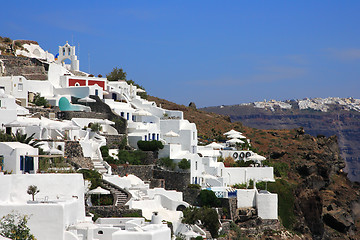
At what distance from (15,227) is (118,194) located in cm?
1648

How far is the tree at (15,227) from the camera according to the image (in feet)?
93.8

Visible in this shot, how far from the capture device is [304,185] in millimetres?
65750

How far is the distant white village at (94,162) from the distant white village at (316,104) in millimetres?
94851

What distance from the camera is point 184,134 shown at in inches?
2393

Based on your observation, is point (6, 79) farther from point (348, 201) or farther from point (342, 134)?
point (342, 134)

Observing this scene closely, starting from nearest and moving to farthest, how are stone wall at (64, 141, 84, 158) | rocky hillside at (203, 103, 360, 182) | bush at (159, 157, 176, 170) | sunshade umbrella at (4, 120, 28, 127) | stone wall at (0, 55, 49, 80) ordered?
sunshade umbrella at (4, 120, 28, 127) < stone wall at (64, 141, 84, 158) < bush at (159, 157, 176, 170) < stone wall at (0, 55, 49, 80) < rocky hillside at (203, 103, 360, 182)

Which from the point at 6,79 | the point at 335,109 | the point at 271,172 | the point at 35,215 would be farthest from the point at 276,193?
the point at 335,109

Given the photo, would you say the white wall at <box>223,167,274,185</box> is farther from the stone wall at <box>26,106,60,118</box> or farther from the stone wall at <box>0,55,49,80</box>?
the stone wall at <box>0,55,49,80</box>

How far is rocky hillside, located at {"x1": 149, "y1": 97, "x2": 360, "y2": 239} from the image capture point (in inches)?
2293

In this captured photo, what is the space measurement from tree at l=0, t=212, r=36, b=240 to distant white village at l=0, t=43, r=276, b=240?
46 cm

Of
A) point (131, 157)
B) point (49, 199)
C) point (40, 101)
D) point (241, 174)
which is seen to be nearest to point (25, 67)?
point (40, 101)

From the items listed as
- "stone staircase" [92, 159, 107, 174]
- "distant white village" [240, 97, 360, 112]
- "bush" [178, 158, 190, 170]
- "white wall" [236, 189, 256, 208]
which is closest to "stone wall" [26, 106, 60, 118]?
"stone staircase" [92, 159, 107, 174]

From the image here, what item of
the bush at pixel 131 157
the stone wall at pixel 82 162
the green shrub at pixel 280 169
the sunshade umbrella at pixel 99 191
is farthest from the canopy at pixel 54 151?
the green shrub at pixel 280 169

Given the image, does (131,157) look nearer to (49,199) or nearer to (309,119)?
(49,199)
